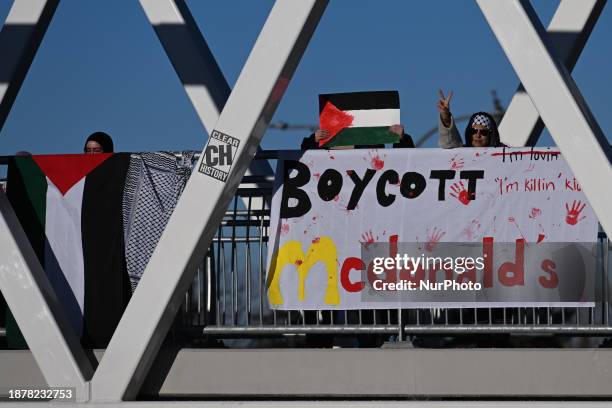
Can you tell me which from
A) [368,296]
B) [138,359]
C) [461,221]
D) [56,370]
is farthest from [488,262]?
[56,370]

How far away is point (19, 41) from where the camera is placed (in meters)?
10.4

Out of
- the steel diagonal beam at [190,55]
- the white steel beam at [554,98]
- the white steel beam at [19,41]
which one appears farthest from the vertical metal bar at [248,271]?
the white steel beam at [554,98]

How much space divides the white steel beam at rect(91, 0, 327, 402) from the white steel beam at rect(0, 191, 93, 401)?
0.79 ft

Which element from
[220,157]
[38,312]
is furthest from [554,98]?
[38,312]

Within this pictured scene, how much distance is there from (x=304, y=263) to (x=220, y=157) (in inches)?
42.1

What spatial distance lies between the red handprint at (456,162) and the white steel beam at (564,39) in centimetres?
Answer: 258

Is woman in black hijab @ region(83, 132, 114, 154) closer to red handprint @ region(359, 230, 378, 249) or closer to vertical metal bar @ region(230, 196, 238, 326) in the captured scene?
vertical metal bar @ region(230, 196, 238, 326)

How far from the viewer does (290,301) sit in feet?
30.0

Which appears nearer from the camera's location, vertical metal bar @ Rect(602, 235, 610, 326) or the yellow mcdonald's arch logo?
vertical metal bar @ Rect(602, 235, 610, 326)

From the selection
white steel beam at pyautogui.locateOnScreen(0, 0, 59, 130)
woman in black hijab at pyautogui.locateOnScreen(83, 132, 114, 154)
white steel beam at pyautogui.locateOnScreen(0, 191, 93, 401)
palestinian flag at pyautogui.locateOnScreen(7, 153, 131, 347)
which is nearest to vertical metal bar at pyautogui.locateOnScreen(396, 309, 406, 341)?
palestinian flag at pyautogui.locateOnScreen(7, 153, 131, 347)

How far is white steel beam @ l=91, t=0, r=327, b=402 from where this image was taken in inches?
351

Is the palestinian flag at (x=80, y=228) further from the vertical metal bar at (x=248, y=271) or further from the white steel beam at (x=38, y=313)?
the vertical metal bar at (x=248, y=271)

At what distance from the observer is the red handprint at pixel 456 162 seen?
9055 mm

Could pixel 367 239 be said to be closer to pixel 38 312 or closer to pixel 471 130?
pixel 471 130
